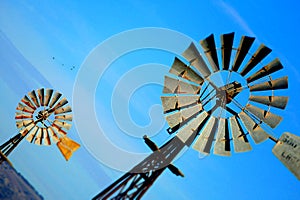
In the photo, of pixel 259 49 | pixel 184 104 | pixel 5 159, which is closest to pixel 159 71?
pixel 184 104

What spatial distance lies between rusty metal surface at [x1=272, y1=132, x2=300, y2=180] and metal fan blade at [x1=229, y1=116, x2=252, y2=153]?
554 millimetres

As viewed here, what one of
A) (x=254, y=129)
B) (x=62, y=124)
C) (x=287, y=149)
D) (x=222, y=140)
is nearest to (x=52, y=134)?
(x=62, y=124)

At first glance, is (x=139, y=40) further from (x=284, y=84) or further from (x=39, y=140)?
(x=39, y=140)

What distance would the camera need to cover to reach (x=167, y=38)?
720cm

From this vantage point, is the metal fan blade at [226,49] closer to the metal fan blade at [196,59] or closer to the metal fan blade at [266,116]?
the metal fan blade at [196,59]

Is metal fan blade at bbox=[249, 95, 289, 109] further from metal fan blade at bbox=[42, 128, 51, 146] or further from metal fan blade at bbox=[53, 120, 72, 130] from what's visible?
metal fan blade at bbox=[42, 128, 51, 146]

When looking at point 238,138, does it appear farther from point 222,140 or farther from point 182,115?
point 182,115

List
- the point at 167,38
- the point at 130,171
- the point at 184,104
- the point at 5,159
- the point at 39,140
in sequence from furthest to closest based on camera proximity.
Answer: the point at 39,140 < the point at 5,159 < the point at 167,38 < the point at 184,104 < the point at 130,171

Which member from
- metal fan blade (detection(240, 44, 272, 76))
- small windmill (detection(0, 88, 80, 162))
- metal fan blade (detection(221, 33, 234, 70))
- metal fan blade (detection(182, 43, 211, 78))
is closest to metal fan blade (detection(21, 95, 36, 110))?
small windmill (detection(0, 88, 80, 162))

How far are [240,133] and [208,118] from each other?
730mm

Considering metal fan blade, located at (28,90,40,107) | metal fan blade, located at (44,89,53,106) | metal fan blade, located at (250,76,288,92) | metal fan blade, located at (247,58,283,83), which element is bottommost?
metal fan blade, located at (250,76,288,92)

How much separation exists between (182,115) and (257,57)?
6.63ft

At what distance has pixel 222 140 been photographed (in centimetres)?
609

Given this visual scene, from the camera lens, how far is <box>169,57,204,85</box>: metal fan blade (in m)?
6.27
